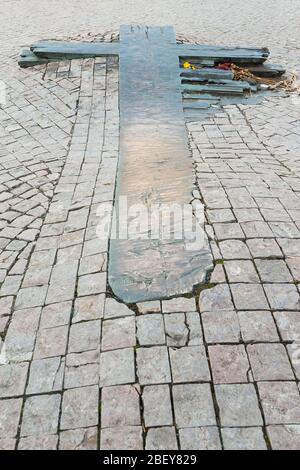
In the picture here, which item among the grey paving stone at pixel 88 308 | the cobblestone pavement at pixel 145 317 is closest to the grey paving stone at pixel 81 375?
the cobblestone pavement at pixel 145 317

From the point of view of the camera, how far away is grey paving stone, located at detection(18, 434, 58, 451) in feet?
8.80

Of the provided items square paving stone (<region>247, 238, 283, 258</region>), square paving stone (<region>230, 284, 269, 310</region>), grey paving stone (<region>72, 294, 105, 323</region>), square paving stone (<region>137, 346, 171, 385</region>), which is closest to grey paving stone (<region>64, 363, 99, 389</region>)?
square paving stone (<region>137, 346, 171, 385</region>)

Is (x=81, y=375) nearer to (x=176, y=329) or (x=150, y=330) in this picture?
(x=150, y=330)

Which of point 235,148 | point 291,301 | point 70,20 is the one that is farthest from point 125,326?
point 70,20

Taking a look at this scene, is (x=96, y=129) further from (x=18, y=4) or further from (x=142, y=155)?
(x=18, y=4)

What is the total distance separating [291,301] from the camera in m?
3.49

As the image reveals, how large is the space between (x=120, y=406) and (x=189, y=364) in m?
0.58

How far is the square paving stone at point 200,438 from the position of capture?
2.62m

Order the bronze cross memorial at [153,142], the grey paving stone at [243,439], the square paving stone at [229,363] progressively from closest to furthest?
the grey paving stone at [243,439] < the square paving stone at [229,363] < the bronze cross memorial at [153,142]

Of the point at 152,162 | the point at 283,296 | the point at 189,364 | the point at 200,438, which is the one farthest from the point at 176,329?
the point at 152,162

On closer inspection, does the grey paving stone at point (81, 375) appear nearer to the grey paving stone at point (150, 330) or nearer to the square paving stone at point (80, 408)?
the square paving stone at point (80, 408)

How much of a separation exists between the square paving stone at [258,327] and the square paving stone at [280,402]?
0.37 m

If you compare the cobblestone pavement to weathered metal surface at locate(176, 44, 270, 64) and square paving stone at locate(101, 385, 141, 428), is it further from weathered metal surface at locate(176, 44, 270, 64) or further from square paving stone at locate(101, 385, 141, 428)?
weathered metal surface at locate(176, 44, 270, 64)

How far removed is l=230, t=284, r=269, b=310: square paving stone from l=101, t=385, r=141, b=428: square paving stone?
1.14 m
